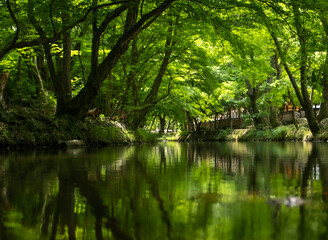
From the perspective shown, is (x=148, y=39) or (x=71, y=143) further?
(x=148, y=39)

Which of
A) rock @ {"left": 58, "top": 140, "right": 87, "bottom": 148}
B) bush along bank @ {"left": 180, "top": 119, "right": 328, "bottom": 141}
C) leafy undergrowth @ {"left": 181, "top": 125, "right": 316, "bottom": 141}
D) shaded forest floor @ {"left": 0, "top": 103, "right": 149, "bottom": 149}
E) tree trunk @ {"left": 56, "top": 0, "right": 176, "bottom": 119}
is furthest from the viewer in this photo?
leafy undergrowth @ {"left": 181, "top": 125, "right": 316, "bottom": 141}

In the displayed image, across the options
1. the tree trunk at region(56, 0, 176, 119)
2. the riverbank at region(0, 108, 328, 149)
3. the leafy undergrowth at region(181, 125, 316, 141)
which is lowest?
the leafy undergrowth at region(181, 125, 316, 141)

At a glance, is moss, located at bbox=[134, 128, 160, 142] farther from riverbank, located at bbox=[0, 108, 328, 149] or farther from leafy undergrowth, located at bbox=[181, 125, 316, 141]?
leafy undergrowth, located at bbox=[181, 125, 316, 141]

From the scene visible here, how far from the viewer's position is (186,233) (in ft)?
3.48

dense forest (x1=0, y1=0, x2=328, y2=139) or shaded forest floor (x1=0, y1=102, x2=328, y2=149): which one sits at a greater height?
dense forest (x1=0, y1=0, x2=328, y2=139)

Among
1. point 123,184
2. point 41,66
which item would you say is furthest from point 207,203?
point 41,66

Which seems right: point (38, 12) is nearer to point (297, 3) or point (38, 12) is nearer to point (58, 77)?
point (58, 77)

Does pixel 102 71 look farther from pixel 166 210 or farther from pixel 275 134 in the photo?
pixel 275 134

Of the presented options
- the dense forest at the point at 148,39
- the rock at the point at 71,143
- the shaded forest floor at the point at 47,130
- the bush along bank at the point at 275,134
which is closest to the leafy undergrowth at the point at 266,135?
the bush along bank at the point at 275,134

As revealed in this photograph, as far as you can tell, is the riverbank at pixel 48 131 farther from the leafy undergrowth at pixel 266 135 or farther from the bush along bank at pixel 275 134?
the leafy undergrowth at pixel 266 135

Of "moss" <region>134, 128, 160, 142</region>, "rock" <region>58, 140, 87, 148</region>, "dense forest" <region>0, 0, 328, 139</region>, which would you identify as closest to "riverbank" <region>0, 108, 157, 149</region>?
"rock" <region>58, 140, 87, 148</region>

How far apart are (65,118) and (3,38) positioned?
424 centimetres

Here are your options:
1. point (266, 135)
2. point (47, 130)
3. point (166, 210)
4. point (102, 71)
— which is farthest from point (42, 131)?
point (266, 135)

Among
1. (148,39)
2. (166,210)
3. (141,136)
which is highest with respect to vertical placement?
(148,39)
